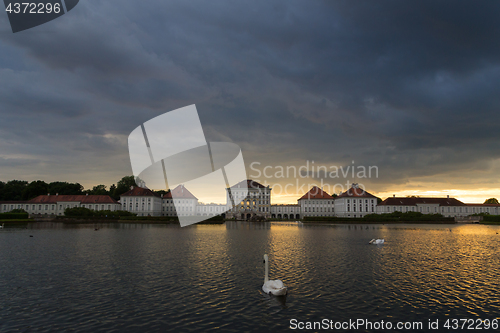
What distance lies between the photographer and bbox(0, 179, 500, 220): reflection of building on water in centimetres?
→ 12681

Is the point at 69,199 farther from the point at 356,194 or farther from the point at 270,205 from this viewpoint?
the point at 356,194

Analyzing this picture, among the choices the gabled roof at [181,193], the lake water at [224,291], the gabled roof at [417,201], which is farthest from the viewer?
the gabled roof at [417,201]

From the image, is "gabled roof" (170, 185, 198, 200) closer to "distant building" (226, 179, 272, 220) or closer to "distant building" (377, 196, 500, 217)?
"distant building" (226, 179, 272, 220)

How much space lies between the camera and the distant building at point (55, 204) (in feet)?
370

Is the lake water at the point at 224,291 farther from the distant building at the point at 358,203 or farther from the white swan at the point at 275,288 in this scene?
the distant building at the point at 358,203

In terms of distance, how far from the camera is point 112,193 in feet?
469

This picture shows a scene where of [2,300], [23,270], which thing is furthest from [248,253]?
[2,300]

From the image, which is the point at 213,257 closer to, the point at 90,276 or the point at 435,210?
the point at 90,276

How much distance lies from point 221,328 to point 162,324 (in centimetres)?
196

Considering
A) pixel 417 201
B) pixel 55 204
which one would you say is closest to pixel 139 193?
pixel 55 204

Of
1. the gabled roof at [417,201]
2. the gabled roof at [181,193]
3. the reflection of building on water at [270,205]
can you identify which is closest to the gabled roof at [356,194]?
the reflection of building on water at [270,205]

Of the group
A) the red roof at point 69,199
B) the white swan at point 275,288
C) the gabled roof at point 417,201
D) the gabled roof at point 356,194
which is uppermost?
the gabled roof at point 356,194

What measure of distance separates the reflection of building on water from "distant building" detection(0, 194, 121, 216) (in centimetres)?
131

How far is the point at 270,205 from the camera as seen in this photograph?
146 metres
